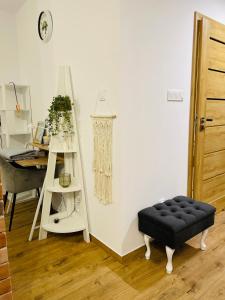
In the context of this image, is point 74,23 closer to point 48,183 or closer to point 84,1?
point 84,1

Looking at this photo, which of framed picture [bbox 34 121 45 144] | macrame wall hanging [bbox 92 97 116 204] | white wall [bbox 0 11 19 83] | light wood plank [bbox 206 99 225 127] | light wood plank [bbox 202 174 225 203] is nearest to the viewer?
macrame wall hanging [bbox 92 97 116 204]

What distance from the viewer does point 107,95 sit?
184cm

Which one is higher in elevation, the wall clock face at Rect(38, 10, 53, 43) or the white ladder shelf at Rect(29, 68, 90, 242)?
the wall clock face at Rect(38, 10, 53, 43)

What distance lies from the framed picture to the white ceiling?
5.03 ft

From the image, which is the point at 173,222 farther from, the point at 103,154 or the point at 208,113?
the point at 208,113

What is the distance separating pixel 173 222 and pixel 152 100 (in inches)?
38.6

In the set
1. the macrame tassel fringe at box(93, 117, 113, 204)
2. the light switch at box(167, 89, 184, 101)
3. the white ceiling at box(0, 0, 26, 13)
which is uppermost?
the white ceiling at box(0, 0, 26, 13)

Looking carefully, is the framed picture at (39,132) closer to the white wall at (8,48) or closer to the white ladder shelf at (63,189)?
the white ladder shelf at (63,189)

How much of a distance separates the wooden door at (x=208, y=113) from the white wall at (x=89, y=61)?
37.8 inches

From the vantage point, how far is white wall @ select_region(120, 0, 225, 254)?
1.75 m

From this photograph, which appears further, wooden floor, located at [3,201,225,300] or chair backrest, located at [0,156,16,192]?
chair backrest, located at [0,156,16,192]

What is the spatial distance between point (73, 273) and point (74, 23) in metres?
2.11

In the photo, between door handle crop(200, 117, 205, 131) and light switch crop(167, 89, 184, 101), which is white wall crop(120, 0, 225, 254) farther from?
door handle crop(200, 117, 205, 131)

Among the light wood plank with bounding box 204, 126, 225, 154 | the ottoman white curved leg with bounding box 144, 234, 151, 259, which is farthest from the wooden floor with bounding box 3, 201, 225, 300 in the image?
the light wood plank with bounding box 204, 126, 225, 154
